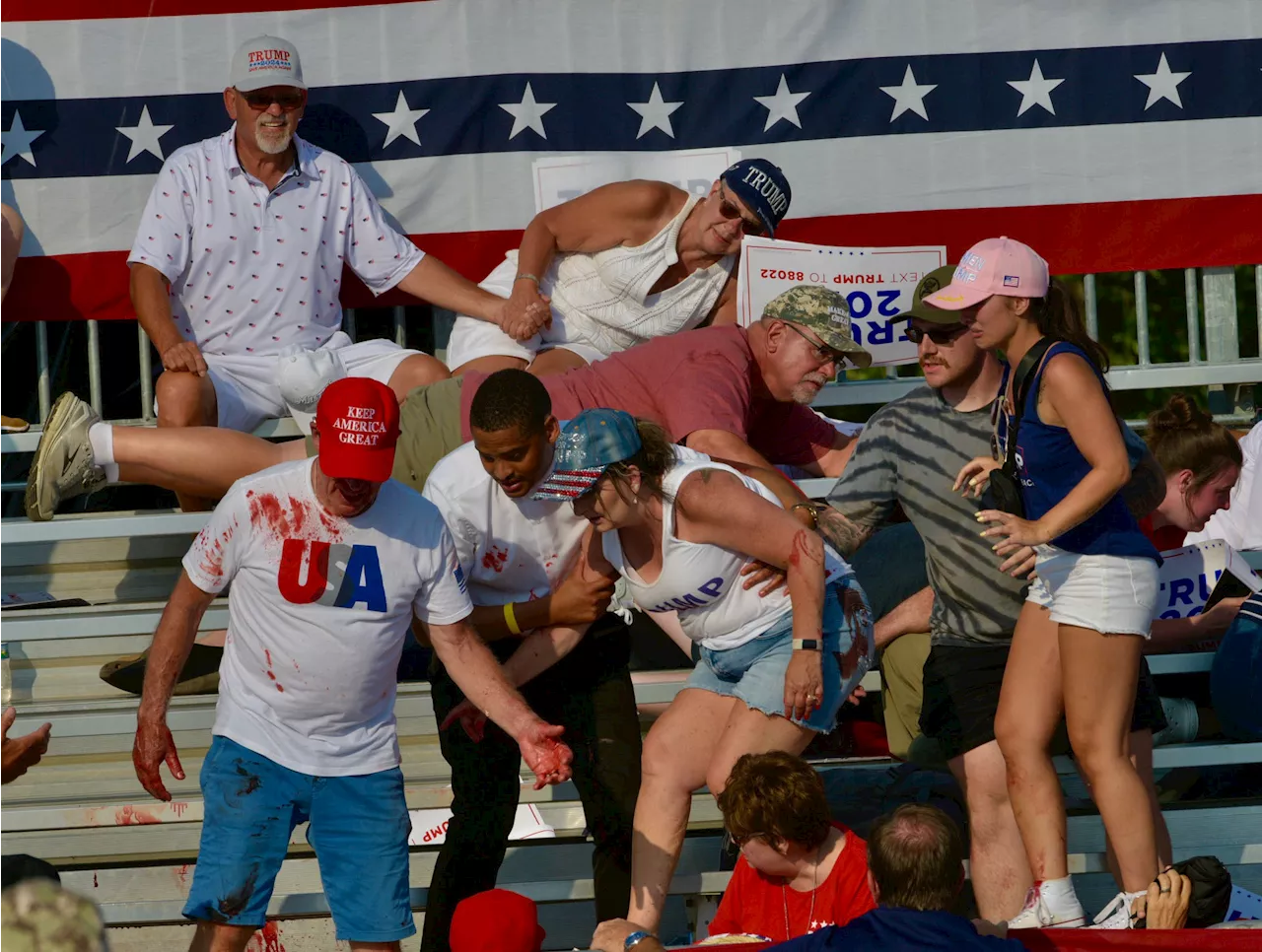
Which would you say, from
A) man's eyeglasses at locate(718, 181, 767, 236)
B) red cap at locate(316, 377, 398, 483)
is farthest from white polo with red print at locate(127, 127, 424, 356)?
red cap at locate(316, 377, 398, 483)

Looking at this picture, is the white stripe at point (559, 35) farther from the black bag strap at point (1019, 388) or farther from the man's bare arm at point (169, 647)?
the man's bare arm at point (169, 647)

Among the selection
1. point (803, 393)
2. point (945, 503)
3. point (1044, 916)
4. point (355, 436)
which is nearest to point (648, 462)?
point (355, 436)

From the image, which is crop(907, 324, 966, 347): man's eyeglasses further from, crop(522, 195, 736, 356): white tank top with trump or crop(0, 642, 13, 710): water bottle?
crop(0, 642, 13, 710): water bottle

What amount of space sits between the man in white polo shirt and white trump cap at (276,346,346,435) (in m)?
0.18

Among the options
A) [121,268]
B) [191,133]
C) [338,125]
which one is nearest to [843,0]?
[338,125]

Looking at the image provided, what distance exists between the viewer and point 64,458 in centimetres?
520

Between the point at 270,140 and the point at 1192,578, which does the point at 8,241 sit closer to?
the point at 270,140

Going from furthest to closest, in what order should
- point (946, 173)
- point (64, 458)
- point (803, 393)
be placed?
point (946, 173) < point (64, 458) < point (803, 393)

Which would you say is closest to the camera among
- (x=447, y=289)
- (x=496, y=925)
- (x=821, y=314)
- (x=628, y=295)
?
(x=496, y=925)

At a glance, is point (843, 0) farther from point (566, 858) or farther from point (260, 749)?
point (260, 749)

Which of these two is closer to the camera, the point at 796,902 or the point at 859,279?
the point at 796,902

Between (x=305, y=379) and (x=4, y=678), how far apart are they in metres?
1.45

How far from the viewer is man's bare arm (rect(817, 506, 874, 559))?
4605mm

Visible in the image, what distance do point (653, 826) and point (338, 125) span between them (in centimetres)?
329
